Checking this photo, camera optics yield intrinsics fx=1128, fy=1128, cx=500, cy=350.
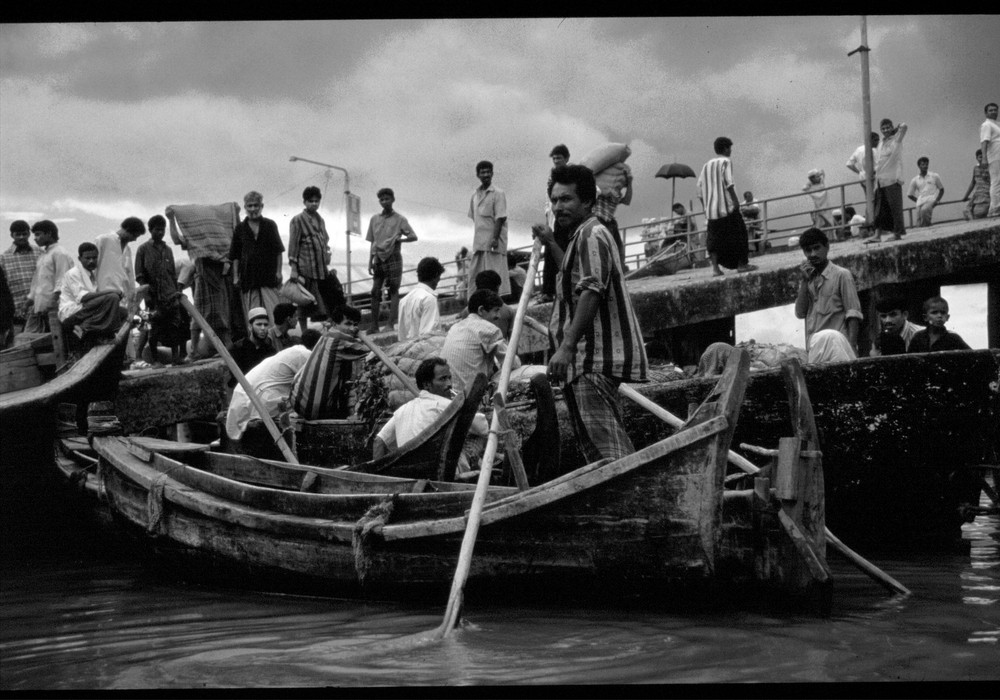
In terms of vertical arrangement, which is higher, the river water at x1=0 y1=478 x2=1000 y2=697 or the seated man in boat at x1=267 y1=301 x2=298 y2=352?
the seated man in boat at x1=267 y1=301 x2=298 y2=352

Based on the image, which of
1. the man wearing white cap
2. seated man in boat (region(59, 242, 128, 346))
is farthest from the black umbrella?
seated man in boat (region(59, 242, 128, 346))

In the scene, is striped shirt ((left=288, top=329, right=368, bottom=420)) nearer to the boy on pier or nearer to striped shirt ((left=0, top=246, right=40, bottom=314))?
striped shirt ((left=0, top=246, right=40, bottom=314))

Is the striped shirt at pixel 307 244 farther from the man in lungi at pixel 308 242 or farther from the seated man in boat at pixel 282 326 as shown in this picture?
the seated man in boat at pixel 282 326

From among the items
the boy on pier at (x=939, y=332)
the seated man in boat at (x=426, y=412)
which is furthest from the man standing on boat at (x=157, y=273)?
the boy on pier at (x=939, y=332)

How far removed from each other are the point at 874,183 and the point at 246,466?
276 inches

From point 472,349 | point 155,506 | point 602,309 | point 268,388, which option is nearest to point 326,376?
point 268,388

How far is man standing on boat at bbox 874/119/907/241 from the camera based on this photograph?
32.6 ft

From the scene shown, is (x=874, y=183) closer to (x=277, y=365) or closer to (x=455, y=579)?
(x=277, y=365)

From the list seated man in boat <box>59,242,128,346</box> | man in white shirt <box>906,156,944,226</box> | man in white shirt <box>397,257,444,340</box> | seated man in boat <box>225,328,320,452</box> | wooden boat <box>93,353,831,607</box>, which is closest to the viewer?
wooden boat <box>93,353,831,607</box>

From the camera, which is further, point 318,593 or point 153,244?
point 153,244

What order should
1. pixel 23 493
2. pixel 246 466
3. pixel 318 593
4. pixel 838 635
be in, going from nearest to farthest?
pixel 838 635 → pixel 318 593 → pixel 246 466 → pixel 23 493

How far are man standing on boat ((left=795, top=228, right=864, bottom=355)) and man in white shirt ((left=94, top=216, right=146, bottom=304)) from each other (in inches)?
199

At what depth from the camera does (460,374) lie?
22.7 ft

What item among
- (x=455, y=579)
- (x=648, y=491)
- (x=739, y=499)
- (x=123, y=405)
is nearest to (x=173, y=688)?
(x=455, y=579)
